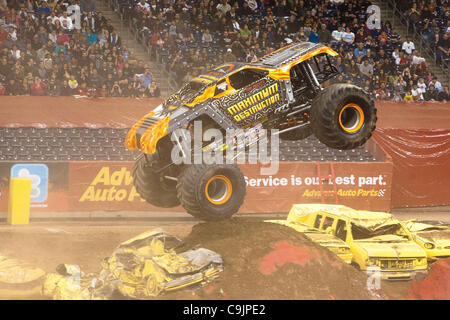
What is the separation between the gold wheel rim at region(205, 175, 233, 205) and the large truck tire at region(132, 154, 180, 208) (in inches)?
47.7

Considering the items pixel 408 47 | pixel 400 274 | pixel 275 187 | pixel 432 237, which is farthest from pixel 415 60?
pixel 400 274

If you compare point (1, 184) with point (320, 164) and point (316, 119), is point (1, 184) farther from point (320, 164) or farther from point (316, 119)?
point (316, 119)

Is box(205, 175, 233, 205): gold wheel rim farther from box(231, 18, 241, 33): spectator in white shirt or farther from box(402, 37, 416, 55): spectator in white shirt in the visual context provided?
box(402, 37, 416, 55): spectator in white shirt

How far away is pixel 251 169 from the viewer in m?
23.1

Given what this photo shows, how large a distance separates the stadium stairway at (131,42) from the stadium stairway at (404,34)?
12.7m

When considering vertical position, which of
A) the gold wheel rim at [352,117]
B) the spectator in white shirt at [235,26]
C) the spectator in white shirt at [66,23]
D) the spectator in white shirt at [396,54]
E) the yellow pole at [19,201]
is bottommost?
the yellow pole at [19,201]

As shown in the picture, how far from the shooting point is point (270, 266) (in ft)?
43.4

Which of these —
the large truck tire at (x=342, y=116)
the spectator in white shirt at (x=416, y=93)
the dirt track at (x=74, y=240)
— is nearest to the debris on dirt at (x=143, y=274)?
the dirt track at (x=74, y=240)

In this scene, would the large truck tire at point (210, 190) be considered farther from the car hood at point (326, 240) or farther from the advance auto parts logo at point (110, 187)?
the advance auto parts logo at point (110, 187)

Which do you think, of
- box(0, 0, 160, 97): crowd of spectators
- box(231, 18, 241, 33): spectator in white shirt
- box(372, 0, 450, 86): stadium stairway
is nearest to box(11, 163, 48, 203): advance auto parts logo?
box(0, 0, 160, 97): crowd of spectators

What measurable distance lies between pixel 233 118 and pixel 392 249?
683 centimetres

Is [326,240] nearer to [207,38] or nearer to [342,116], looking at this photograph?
[342,116]

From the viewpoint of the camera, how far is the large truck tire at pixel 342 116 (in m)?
11.4

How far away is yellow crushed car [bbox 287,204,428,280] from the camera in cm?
1565
